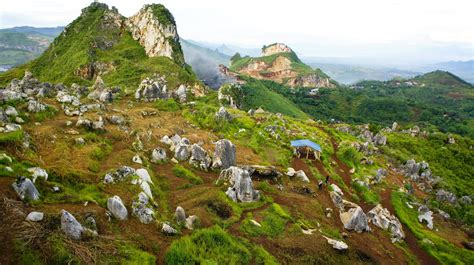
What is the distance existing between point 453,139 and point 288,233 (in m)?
96.2

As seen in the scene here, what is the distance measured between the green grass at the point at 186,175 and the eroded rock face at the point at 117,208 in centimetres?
1136

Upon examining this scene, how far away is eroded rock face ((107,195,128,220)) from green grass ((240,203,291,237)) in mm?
9092

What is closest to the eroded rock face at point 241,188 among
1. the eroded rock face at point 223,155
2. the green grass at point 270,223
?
the green grass at point 270,223

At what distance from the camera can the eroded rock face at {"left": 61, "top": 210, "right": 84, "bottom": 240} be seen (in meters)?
16.9

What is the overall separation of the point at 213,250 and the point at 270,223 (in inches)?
325

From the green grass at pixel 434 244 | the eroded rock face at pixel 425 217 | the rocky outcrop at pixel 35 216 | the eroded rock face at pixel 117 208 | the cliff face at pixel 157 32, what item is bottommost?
the eroded rock face at pixel 425 217

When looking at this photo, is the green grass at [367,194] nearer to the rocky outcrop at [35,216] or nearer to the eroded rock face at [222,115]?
the eroded rock face at [222,115]

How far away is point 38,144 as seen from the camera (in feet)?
91.5

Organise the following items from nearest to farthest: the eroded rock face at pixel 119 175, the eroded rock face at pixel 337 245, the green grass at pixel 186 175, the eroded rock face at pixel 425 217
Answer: the eroded rock face at pixel 119 175, the eroded rock face at pixel 337 245, the green grass at pixel 186 175, the eroded rock face at pixel 425 217

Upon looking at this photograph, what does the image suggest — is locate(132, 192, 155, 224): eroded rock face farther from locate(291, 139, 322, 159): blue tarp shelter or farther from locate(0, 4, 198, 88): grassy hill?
locate(0, 4, 198, 88): grassy hill

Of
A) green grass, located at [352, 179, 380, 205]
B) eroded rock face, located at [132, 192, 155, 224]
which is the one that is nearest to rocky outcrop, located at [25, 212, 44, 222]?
eroded rock face, located at [132, 192, 155, 224]

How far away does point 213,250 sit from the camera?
2103cm

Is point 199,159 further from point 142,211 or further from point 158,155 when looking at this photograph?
point 142,211

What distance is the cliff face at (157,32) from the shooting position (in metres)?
117
